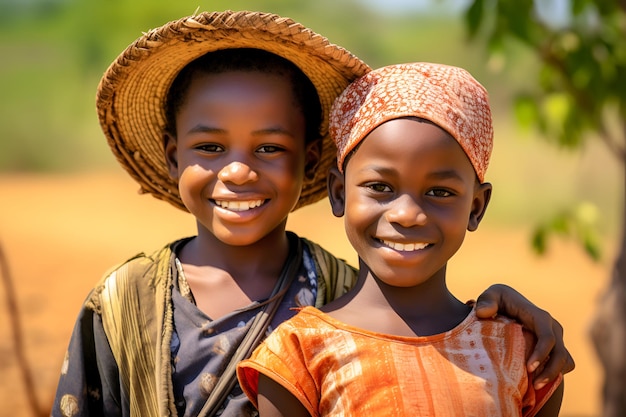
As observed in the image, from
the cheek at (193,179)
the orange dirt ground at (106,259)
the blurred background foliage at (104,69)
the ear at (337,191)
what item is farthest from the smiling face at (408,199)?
the blurred background foliage at (104,69)

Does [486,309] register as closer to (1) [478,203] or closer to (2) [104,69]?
(1) [478,203]

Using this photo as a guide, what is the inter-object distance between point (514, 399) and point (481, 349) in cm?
15

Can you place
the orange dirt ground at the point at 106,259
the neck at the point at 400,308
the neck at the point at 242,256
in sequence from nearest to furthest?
the neck at the point at 400,308 < the neck at the point at 242,256 < the orange dirt ground at the point at 106,259

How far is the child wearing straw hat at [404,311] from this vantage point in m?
2.33

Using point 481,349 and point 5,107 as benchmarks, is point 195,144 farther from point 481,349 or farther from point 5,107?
point 5,107

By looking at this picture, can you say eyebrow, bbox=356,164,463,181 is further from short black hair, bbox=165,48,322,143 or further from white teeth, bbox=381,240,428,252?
short black hair, bbox=165,48,322,143

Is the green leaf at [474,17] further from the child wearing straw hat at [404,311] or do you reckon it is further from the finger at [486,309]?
the finger at [486,309]

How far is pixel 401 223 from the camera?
233 centimetres

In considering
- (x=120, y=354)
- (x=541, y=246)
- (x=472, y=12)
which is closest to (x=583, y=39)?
(x=472, y=12)

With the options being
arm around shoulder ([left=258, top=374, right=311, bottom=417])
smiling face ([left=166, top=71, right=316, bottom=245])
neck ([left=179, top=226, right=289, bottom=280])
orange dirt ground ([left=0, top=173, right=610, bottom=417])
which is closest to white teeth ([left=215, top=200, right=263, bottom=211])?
smiling face ([left=166, top=71, right=316, bottom=245])

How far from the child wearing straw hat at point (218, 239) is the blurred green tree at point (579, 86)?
4.77 feet

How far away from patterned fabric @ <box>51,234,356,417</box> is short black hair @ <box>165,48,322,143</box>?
44 centimetres

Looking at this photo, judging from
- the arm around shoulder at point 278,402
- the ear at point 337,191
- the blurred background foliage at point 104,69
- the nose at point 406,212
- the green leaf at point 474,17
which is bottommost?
the arm around shoulder at point 278,402

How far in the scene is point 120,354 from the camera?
107 inches
